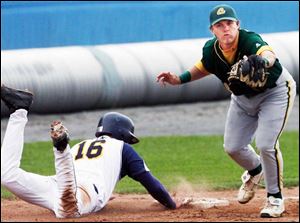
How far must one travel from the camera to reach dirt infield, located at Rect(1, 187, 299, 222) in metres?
8.14

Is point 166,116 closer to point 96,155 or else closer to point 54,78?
point 54,78

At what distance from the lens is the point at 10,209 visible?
30.3ft

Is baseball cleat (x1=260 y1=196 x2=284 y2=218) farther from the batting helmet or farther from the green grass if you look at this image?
the green grass

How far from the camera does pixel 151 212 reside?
8.70m

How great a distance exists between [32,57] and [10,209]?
24.2ft

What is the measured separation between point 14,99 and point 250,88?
1.98 meters

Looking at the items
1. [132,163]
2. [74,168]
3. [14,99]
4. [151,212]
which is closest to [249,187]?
[151,212]

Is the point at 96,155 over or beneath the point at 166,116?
over

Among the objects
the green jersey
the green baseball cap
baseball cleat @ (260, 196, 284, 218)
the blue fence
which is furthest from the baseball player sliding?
the blue fence

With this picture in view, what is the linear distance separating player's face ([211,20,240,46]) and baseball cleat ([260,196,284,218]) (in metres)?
1.40

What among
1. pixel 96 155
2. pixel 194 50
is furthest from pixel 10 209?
pixel 194 50

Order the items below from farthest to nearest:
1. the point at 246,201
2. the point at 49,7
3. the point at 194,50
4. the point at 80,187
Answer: the point at 49,7, the point at 194,50, the point at 246,201, the point at 80,187

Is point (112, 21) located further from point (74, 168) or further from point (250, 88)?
point (74, 168)

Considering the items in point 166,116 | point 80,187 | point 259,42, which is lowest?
point 166,116
